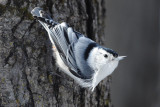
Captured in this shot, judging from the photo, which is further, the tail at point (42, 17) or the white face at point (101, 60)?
the white face at point (101, 60)

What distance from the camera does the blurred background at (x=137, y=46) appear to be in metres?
3.97

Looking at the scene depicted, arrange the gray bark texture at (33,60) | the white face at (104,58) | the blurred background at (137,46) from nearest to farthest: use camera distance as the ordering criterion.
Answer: the gray bark texture at (33,60) → the white face at (104,58) → the blurred background at (137,46)

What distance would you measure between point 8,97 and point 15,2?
30.2 inches

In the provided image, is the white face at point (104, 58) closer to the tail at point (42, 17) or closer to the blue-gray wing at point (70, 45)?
the blue-gray wing at point (70, 45)

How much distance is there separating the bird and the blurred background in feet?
5.77

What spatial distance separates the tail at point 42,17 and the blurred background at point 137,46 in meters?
2.00

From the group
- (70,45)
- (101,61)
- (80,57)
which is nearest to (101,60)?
(101,61)

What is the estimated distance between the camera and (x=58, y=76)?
7.48 feet

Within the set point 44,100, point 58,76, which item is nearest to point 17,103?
point 44,100

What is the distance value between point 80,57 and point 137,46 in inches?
73.7

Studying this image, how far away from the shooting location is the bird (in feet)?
7.51

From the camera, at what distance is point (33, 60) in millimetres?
2164

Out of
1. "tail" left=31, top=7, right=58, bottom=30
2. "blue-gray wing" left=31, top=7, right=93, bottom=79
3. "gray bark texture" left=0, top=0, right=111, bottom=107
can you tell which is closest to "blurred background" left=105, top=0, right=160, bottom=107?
"gray bark texture" left=0, top=0, right=111, bottom=107

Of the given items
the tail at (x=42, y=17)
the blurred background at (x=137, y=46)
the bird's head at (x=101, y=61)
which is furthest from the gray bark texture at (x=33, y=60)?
the blurred background at (x=137, y=46)
